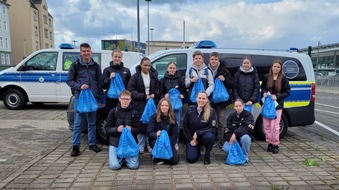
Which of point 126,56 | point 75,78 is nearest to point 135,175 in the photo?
point 75,78

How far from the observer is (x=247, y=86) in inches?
219

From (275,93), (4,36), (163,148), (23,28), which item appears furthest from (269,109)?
(23,28)

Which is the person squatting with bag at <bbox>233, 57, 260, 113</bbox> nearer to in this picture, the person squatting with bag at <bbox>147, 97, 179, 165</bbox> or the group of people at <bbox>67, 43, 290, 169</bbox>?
the group of people at <bbox>67, 43, 290, 169</bbox>

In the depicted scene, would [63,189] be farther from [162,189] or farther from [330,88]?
[330,88]

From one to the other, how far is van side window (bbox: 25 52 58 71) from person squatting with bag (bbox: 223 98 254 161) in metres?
6.96

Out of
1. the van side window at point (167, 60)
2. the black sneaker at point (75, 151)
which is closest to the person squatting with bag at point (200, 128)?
the van side window at point (167, 60)

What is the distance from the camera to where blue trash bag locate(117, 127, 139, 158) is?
4.63 m

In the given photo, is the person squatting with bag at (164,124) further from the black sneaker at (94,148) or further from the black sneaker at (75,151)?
the black sneaker at (75,151)

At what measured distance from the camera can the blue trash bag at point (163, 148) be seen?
4.70m

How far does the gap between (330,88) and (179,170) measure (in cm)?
2175

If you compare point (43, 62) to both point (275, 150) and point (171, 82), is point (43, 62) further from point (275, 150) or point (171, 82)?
point (275, 150)

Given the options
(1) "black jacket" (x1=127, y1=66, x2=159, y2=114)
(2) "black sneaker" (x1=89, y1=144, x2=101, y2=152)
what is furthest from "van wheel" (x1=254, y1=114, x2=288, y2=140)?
(2) "black sneaker" (x1=89, y1=144, x2=101, y2=152)

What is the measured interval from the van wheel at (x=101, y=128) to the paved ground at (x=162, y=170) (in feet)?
0.64

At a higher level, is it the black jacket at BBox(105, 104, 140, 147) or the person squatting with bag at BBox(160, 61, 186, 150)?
the person squatting with bag at BBox(160, 61, 186, 150)
